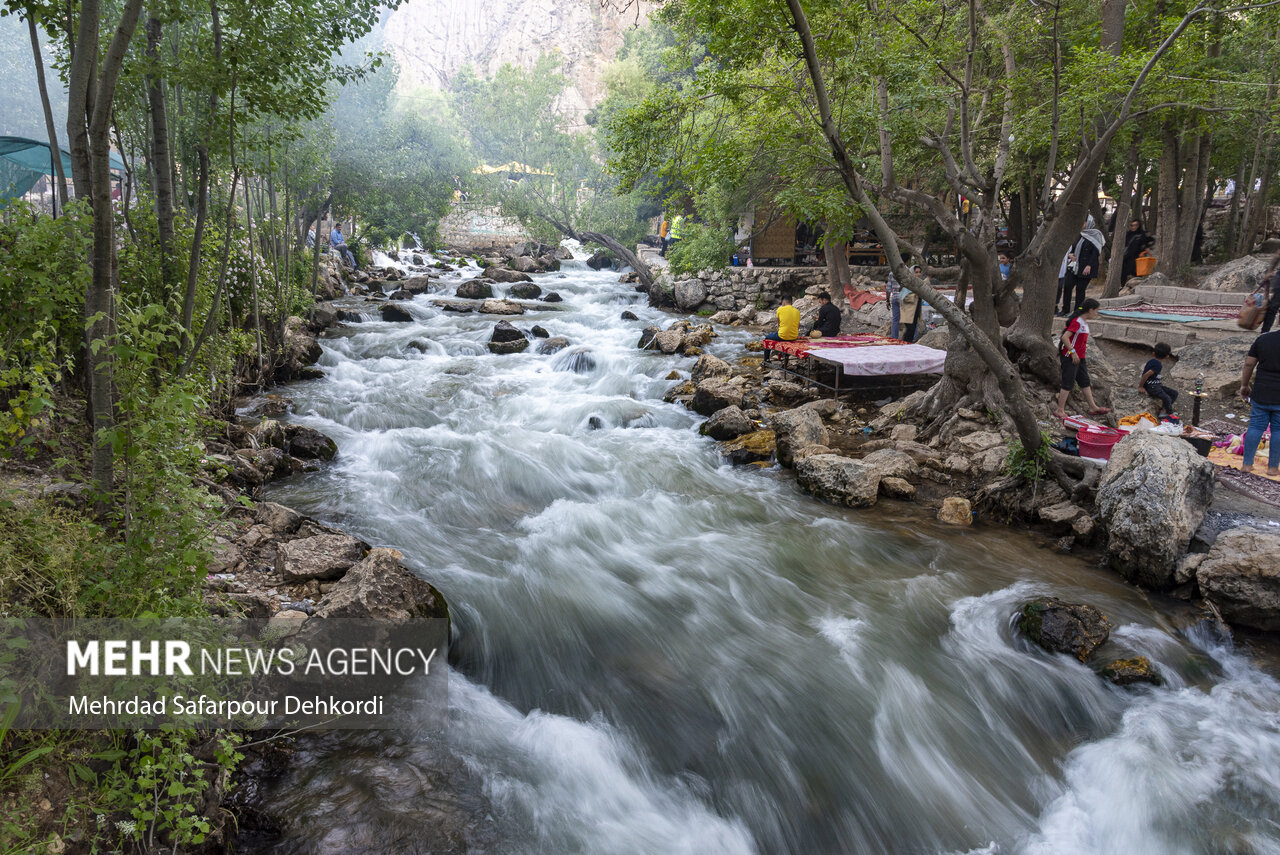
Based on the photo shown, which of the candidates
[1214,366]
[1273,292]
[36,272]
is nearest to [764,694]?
[36,272]

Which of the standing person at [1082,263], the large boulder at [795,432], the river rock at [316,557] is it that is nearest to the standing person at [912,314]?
the standing person at [1082,263]

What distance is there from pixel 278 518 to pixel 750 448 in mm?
6299

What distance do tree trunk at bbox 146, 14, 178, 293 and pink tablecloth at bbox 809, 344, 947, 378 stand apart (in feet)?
29.6

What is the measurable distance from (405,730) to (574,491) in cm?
468

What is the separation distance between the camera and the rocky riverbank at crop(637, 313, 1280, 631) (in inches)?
227

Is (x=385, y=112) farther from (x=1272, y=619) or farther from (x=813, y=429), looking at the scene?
(x=1272, y=619)

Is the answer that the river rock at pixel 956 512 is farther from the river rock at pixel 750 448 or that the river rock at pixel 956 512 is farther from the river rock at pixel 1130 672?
the river rock at pixel 750 448

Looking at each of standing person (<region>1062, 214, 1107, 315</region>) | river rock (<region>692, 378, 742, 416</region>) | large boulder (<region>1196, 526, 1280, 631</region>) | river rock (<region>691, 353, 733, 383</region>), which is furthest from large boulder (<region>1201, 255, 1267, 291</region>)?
large boulder (<region>1196, 526, 1280, 631</region>)

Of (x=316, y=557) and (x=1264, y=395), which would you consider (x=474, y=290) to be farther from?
(x=1264, y=395)

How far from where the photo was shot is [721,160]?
→ 8.13 meters

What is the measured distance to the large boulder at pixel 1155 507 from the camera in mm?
6117

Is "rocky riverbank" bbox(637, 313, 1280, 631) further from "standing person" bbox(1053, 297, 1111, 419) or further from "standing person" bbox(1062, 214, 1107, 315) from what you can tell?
"standing person" bbox(1062, 214, 1107, 315)

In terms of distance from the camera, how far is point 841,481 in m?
8.29

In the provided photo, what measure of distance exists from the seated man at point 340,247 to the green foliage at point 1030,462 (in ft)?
77.9
